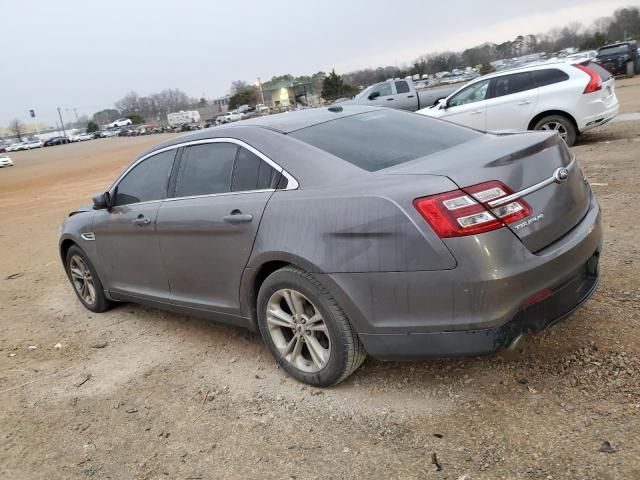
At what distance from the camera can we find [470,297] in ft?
8.34

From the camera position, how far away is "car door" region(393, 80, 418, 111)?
18.1m

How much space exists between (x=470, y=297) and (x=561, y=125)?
8380 mm

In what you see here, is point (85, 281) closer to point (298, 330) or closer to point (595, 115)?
point (298, 330)

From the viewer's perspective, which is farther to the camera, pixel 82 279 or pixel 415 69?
pixel 415 69

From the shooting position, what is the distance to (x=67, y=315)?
17.7 feet

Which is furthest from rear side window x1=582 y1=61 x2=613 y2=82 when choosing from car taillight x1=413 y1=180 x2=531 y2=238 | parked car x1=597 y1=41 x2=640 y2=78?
parked car x1=597 y1=41 x2=640 y2=78

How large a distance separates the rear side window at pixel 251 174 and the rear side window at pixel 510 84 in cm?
808

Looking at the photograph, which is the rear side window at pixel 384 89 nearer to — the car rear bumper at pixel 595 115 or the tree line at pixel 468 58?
the car rear bumper at pixel 595 115

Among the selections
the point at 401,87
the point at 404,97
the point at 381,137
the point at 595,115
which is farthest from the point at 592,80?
the point at 401,87

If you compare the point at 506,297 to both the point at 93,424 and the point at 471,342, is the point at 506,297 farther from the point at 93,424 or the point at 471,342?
the point at 93,424

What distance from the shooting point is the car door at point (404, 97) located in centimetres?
1814

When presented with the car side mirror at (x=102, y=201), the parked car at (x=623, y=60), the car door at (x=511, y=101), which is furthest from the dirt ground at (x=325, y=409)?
the parked car at (x=623, y=60)

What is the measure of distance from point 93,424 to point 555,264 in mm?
2771

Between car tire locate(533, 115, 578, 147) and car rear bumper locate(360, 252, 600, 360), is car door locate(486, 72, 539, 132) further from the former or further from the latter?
car rear bumper locate(360, 252, 600, 360)
